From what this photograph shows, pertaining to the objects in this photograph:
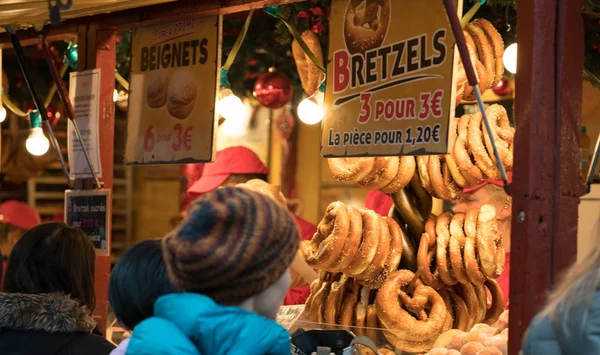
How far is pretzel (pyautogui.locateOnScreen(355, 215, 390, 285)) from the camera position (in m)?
4.16

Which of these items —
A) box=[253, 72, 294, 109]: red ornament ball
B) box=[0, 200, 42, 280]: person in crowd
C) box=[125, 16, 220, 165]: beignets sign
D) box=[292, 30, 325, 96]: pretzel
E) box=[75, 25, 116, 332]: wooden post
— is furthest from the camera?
box=[0, 200, 42, 280]: person in crowd

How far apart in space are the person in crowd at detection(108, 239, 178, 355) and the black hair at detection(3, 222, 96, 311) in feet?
2.93

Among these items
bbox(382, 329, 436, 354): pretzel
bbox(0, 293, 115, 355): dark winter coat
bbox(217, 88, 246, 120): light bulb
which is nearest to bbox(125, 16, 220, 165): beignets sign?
A: bbox(217, 88, 246, 120): light bulb

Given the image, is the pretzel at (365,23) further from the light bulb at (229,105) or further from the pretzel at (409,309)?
the light bulb at (229,105)

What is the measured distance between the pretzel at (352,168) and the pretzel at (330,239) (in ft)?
0.44

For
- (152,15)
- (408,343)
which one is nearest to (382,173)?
(408,343)

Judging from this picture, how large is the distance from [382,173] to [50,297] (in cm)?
160

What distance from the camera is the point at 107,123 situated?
505 centimetres

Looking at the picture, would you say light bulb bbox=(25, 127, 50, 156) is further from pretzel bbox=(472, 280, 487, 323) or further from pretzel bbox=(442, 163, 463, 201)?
pretzel bbox=(472, 280, 487, 323)

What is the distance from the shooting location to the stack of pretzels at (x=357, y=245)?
4.09 meters

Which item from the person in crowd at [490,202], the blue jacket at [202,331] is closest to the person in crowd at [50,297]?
the blue jacket at [202,331]

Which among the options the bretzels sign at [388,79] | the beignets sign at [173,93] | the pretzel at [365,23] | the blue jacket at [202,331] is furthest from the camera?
the beignets sign at [173,93]

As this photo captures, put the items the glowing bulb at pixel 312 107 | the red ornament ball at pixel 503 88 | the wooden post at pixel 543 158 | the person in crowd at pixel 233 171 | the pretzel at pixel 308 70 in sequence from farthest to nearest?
1. the red ornament ball at pixel 503 88
2. the person in crowd at pixel 233 171
3. the glowing bulb at pixel 312 107
4. the pretzel at pixel 308 70
5. the wooden post at pixel 543 158

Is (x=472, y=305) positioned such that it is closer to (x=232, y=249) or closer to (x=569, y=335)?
(x=569, y=335)
